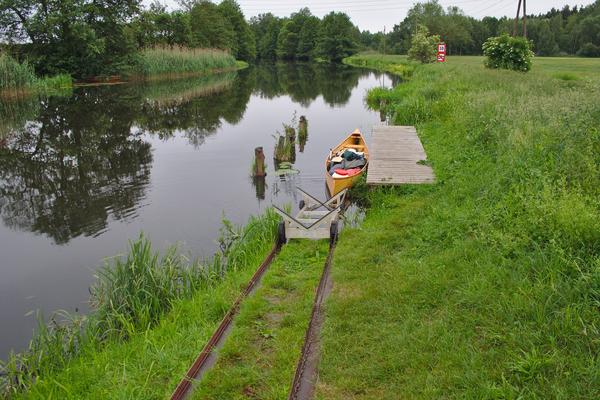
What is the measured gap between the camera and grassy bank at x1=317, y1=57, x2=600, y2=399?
3574 mm

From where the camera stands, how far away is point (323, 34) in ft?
300

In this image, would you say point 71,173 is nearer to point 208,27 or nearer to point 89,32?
point 89,32

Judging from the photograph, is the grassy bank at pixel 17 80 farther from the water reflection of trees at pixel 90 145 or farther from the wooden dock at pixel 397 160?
the wooden dock at pixel 397 160

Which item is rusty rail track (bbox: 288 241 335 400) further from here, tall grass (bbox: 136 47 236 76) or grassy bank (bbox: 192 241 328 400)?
tall grass (bbox: 136 47 236 76)

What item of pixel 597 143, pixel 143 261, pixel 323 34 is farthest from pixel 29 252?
pixel 323 34

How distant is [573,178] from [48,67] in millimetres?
36887

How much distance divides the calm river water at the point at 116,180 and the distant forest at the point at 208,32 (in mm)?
9340

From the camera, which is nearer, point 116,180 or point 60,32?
point 116,180

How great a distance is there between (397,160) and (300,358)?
25.4 feet

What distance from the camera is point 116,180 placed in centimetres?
1275

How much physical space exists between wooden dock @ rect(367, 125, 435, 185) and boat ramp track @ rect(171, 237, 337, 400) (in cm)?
447

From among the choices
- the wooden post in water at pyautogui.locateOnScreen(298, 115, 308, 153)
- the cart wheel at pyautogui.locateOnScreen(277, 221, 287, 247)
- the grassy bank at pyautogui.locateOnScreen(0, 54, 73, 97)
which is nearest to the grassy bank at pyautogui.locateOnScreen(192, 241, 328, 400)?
the cart wheel at pyautogui.locateOnScreen(277, 221, 287, 247)

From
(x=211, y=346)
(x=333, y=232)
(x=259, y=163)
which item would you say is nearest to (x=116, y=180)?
(x=259, y=163)

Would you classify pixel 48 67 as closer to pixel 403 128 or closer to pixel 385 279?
pixel 403 128
